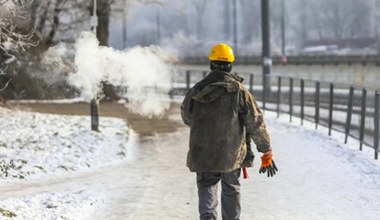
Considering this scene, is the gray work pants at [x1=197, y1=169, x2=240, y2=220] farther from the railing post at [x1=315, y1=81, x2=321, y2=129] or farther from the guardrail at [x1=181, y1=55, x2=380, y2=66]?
the guardrail at [x1=181, y1=55, x2=380, y2=66]

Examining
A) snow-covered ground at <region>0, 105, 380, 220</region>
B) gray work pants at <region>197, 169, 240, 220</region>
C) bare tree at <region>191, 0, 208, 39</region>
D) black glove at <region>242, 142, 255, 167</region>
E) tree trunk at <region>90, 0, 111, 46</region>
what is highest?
bare tree at <region>191, 0, 208, 39</region>

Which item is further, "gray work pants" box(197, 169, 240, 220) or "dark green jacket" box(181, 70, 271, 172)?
"gray work pants" box(197, 169, 240, 220)

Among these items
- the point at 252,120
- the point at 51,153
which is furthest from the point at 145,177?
the point at 252,120

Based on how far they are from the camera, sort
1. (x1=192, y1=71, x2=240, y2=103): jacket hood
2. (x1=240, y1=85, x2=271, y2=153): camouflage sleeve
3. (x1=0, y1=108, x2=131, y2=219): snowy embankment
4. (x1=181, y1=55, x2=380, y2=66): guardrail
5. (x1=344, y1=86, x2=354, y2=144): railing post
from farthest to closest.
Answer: (x1=181, y1=55, x2=380, y2=66): guardrail
(x1=344, y1=86, x2=354, y2=144): railing post
(x1=0, y1=108, x2=131, y2=219): snowy embankment
(x1=240, y1=85, x2=271, y2=153): camouflage sleeve
(x1=192, y1=71, x2=240, y2=103): jacket hood

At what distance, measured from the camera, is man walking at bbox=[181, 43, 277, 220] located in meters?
5.97

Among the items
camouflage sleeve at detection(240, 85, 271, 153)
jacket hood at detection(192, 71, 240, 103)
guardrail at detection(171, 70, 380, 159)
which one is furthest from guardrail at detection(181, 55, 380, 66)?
jacket hood at detection(192, 71, 240, 103)

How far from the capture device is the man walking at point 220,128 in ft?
19.6

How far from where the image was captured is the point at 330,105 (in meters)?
14.0

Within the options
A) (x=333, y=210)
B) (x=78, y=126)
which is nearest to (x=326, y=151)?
(x=333, y=210)

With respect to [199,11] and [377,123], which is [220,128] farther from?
[199,11]

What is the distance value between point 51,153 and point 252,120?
5.65 meters

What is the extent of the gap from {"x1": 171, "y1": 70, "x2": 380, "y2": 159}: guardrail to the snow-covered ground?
0.37 metres

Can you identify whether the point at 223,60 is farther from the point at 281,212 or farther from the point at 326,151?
the point at 326,151

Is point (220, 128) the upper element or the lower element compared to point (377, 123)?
upper
